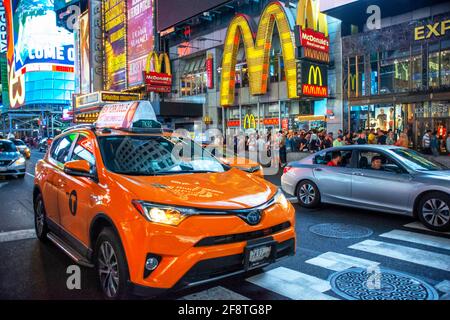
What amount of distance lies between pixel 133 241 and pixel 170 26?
108ft

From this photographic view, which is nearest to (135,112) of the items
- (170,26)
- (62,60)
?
(170,26)

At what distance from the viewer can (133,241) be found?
10.8 feet

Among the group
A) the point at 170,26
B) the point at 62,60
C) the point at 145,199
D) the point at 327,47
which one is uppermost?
the point at 62,60

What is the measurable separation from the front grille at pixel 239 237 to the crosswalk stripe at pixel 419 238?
3.10 m

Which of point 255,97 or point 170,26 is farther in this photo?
point 170,26

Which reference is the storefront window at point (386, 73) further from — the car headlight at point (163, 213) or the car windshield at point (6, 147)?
the car headlight at point (163, 213)

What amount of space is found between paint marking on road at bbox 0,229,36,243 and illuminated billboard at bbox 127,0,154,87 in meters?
32.1

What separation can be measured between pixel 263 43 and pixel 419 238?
2011 cm

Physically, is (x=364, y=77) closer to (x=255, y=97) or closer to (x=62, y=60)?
(x=255, y=97)

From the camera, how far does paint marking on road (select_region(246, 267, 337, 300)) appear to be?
3.85m

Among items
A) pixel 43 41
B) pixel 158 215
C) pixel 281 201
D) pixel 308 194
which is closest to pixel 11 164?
pixel 308 194

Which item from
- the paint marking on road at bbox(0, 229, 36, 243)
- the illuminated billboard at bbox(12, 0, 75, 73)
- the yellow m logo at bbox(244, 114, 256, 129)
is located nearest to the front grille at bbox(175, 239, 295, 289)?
the paint marking on road at bbox(0, 229, 36, 243)

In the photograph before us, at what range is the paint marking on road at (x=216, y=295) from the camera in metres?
3.82

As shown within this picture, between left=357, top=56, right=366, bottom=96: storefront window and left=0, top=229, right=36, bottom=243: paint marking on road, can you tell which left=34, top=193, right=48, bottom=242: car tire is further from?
left=357, top=56, right=366, bottom=96: storefront window
